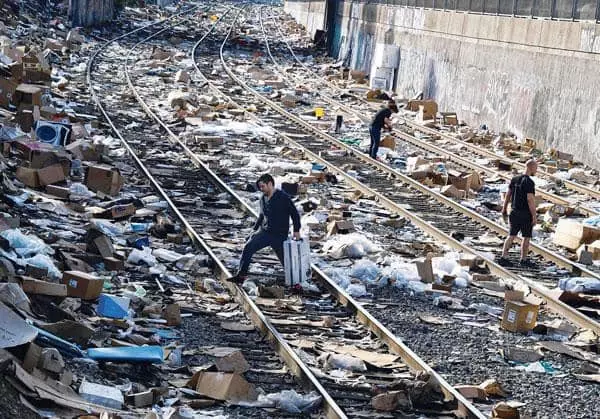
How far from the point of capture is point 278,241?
12.3 meters

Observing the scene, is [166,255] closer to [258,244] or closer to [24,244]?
[258,244]

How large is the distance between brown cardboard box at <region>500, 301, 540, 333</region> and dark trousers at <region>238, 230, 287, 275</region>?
2.70 metres

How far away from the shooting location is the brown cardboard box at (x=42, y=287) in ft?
32.9

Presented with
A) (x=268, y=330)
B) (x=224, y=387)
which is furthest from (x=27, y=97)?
(x=224, y=387)

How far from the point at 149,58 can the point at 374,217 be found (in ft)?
88.6

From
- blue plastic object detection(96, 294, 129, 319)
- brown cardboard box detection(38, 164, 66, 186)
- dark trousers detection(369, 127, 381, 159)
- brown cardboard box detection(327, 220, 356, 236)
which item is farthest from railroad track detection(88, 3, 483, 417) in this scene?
dark trousers detection(369, 127, 381, 159)

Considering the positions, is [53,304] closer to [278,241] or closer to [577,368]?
[278,241]

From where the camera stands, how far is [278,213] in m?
12.2

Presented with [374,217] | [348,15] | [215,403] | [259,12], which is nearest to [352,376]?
[215,403]

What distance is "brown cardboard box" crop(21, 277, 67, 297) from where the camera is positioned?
10016 millimetres

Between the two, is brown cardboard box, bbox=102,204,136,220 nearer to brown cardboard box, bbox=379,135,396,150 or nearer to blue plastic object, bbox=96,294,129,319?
blue plastic object, bbox=96,294,129,319

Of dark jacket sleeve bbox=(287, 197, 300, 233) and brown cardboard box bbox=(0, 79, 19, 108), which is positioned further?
brown cardboard box bbox=(0, 79, 19, 108)

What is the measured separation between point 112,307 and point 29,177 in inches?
231

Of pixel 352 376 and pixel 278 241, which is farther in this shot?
pixel 278 241
